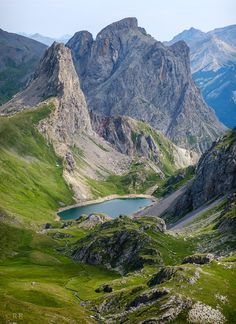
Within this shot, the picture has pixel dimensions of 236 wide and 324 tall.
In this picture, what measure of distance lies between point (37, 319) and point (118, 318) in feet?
63.1

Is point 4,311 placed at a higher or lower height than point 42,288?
higher

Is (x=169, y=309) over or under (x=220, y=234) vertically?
over

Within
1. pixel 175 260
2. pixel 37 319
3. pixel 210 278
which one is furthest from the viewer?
pixel 175 260

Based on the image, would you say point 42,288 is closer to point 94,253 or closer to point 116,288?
point 116,288

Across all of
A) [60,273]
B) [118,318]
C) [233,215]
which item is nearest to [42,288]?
[118,318]

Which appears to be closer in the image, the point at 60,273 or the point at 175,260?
the point at 175,260

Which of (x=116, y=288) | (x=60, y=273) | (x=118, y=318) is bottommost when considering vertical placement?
(x=60, y=273)

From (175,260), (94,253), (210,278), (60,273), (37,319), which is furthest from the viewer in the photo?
(94,253)

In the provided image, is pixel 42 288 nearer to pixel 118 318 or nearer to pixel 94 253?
pixel 118 318

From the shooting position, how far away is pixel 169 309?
7956cm

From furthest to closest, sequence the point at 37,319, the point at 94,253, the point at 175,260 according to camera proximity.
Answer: the point at 94,253, the point at 175,260, the point at 37,319

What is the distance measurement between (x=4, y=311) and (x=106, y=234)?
→ 116m

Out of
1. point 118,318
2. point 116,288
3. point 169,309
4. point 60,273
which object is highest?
point 169,309

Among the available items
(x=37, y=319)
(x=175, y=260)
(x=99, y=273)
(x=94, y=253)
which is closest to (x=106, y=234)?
(x=94, y=253)
